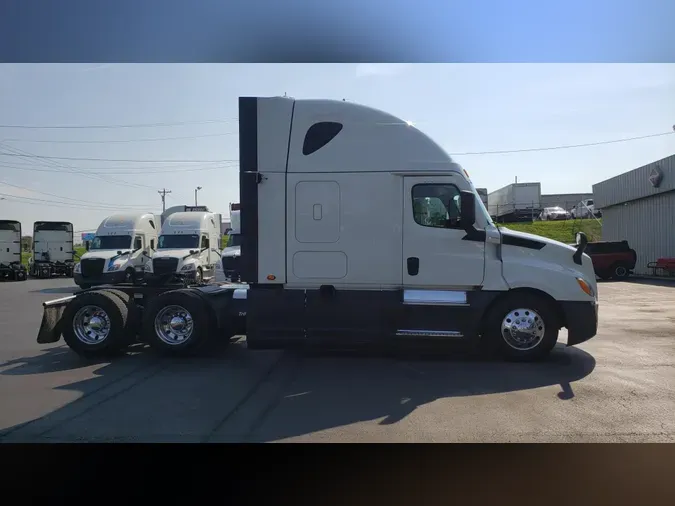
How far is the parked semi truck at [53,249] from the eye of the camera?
96.3 ft

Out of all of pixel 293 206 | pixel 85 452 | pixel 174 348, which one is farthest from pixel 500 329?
pixel 85 452

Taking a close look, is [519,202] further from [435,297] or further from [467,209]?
[435,297]

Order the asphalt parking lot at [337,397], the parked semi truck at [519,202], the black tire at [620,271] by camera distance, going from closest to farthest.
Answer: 1. the asphalt parking lot at [337,397]
2. the parked semi truck at [519,202]
3. the black tire at [620,271]

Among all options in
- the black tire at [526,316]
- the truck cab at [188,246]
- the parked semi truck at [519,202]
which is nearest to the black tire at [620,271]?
the parked semi truck at [519,202]

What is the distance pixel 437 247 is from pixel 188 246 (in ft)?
44.8

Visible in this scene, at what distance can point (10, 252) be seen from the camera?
31531 mm

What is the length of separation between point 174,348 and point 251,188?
112 inches

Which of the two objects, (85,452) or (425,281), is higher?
(425,281)

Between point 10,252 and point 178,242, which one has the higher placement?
point 10,252

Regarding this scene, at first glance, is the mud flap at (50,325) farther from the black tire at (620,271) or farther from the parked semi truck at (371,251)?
the black tire at (620,271)

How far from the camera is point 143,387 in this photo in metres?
6.94

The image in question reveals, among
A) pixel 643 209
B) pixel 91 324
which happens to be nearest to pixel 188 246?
pixel 91 324

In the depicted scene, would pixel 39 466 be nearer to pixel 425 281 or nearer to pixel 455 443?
pixel 455 443

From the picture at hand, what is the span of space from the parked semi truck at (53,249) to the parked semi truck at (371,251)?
25.4 metres
